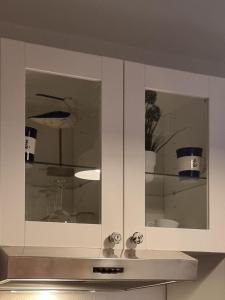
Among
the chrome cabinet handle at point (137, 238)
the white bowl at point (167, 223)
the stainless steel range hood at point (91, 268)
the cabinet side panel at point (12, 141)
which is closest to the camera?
the stainless steel range hood at point (91, 268)

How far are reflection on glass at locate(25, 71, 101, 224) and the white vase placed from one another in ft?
0.58

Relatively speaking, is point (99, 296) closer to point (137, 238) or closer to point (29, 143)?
point (137, 238)

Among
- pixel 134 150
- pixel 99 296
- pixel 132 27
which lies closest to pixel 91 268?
pixel 134 150

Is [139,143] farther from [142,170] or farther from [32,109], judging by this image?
[32,109]

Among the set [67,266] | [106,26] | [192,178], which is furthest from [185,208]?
[106,26]

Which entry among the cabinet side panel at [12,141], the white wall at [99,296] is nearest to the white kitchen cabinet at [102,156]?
the cabinet side panel at [12,141]

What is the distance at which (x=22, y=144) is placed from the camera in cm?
183

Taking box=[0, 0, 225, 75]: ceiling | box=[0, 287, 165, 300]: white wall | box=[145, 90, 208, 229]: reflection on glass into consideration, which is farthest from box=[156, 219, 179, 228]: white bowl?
box=[0, 0, 225, 75]: ceiling

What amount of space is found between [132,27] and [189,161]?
57cm

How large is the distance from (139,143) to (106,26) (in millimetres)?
536

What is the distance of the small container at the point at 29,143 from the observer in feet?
6.09

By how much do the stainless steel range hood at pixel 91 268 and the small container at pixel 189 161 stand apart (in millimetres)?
293

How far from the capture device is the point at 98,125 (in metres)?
1.96

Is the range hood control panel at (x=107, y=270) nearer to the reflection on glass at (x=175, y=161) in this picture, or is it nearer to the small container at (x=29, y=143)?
the reflection on glass at (x=175, y=161)
